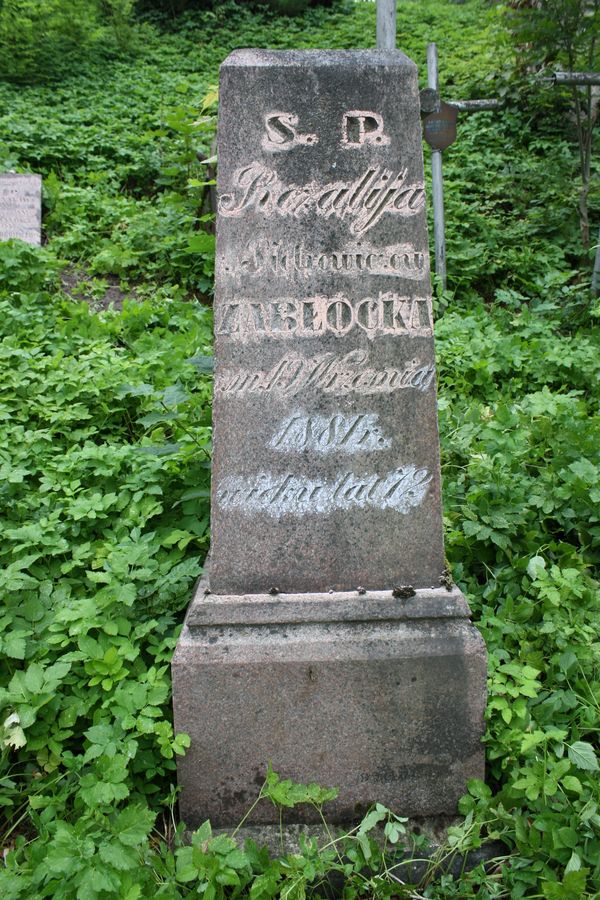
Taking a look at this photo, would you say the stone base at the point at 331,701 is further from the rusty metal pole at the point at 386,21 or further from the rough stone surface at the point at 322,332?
the rusty metal pole at the point at 386,21

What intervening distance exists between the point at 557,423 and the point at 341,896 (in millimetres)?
2214

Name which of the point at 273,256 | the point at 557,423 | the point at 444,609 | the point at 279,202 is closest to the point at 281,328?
the point at 273,256

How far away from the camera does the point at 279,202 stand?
2.05 meters

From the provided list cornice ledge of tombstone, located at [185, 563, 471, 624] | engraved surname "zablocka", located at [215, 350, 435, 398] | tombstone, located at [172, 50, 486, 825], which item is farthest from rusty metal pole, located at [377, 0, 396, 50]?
cornice ledge of tombstone, located at [185, 563, 471, 624]

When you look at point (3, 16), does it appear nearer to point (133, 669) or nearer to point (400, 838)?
point (133, 669)

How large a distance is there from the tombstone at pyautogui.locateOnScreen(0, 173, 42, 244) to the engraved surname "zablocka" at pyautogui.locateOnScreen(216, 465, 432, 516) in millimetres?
4841

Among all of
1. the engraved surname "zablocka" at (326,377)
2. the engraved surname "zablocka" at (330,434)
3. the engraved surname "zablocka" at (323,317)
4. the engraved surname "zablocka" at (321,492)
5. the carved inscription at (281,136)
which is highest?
the carved inscription at (281,136)

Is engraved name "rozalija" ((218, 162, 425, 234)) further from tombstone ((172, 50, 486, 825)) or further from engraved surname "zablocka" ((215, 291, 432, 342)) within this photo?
engraved surname "zablocka" ((215, 291, 432, 342))

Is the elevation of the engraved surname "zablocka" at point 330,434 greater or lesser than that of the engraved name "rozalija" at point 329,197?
lesser

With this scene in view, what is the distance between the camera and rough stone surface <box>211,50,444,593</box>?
6.64ft

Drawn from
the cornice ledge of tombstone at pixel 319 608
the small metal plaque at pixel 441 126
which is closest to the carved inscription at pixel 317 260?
the cornice ledge of tombstone at pixel 319 608

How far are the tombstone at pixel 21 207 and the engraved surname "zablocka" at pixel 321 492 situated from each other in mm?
4841

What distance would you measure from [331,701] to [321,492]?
624 millimetres

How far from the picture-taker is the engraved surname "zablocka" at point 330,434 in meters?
2.12
